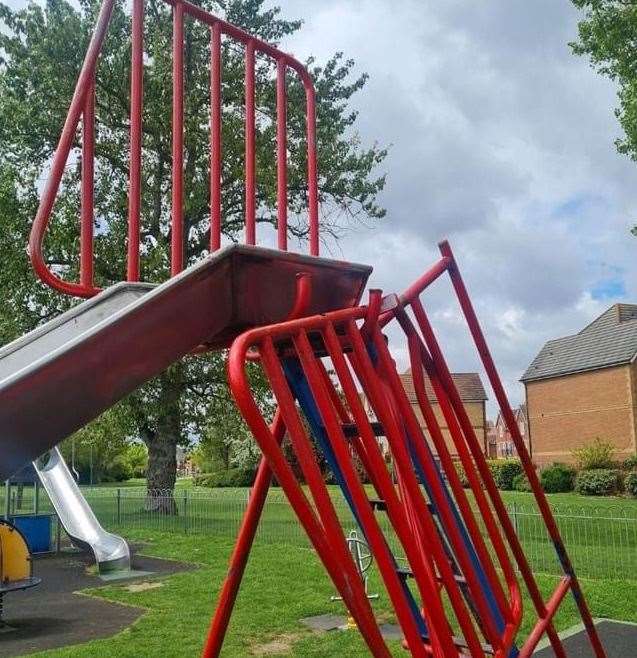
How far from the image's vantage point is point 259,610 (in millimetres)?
8492

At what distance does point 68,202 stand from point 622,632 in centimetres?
1571

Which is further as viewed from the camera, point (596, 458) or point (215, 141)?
point (596, 458)

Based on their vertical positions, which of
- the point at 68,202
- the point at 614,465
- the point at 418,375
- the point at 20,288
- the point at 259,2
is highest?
the point at 259,2

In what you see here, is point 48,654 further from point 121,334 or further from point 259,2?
point 259,2

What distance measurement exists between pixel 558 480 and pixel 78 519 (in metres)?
23.7

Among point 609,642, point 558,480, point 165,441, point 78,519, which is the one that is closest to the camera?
point 609,642

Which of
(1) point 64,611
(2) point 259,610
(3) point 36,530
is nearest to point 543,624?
(2) point 259,610

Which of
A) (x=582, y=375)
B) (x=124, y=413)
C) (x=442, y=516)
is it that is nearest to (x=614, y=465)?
(x=582, y=375)

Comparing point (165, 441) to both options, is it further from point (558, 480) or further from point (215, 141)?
point (558, 480)

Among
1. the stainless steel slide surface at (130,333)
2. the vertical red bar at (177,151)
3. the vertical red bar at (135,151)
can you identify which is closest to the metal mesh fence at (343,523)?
the stainless steel slide surface at (130,333)

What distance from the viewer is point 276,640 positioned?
7188 mm

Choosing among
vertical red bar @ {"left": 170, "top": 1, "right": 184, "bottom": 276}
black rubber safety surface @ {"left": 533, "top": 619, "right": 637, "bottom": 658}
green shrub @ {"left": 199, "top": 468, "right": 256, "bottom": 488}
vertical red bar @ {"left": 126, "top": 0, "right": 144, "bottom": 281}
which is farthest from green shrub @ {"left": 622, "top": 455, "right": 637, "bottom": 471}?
vertical red bar @ {"left": 126, "top": 0, "right": 144, "bottom": 281}

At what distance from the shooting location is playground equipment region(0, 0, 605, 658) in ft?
8.48

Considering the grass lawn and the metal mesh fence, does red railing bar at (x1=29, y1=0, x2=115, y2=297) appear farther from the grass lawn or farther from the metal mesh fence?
the metal mesh fence
